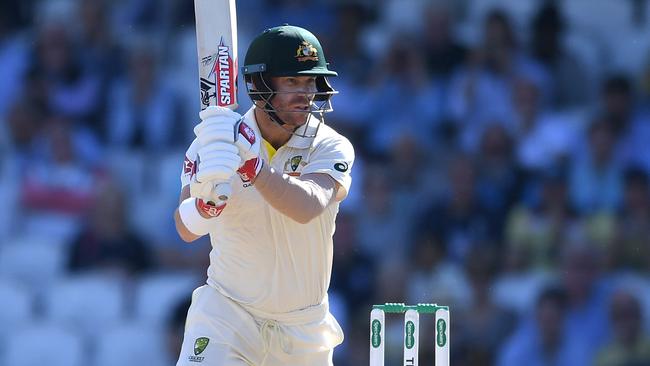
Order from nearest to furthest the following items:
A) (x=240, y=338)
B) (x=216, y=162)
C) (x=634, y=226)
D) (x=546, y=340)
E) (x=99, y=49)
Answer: (x=216, y=162), (x=240, y=338), (x=546, y=340), (x=634, y=226), (x=99, y=49)

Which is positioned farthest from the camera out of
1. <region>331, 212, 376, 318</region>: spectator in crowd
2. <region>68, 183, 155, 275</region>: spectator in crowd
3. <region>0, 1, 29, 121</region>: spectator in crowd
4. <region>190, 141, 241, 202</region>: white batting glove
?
<region>0, 1, 29, 121</region>: spectator in crowd

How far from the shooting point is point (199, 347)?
12.4 ft

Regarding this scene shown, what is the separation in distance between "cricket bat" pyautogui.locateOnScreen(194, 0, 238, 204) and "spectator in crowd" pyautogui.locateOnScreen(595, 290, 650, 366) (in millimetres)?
3199

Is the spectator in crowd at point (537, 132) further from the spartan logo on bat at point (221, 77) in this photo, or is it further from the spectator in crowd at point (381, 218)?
the spartan logo on bat at point (221, 77)

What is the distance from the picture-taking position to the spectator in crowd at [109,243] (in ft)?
23.4

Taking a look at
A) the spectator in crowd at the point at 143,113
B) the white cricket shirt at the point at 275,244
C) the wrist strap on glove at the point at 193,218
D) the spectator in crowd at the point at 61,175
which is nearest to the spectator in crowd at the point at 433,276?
the spectator in crowd at the point at 143,113

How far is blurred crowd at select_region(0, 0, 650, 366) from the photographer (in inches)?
258

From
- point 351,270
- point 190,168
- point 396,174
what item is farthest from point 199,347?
point 396,174

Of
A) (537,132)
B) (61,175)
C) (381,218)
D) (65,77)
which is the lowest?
(381,218)

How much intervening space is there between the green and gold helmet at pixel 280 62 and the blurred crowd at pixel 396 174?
2738 mm

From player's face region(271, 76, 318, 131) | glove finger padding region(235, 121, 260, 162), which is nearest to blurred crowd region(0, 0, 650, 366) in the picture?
player's face region(271, 76, 318, 131)

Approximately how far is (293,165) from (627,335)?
295 centimetres

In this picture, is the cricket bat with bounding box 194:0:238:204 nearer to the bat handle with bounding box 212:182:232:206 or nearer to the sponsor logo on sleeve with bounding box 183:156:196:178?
the sponsor logo on sleeve with bounding box 183:156:196:178

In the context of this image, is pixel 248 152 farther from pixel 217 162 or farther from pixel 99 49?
pixel 99 49
